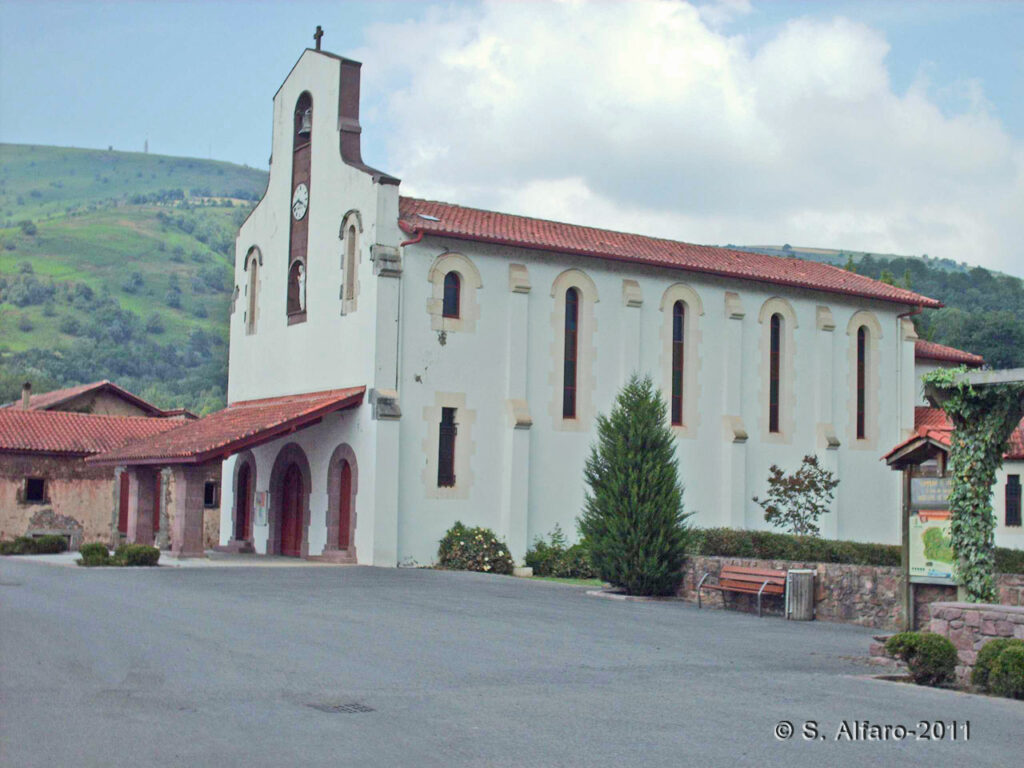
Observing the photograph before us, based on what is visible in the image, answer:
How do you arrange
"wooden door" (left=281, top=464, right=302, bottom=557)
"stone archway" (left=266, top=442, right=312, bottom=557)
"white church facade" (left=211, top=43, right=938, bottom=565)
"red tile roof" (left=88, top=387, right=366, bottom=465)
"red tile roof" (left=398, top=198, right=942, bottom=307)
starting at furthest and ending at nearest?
"wooden door" (left=281, top=464, right=302, bottom=557) → "stone archway" (left=266, top=442, right=312, bottom=557) → "red tile roof" (left=398, top=198, right=942, bottom=307) → "white church facade" (left=211, top=43, right=938, bottom=565) → "red tile roof" (left=88, top=387, right=366, bottom=465)

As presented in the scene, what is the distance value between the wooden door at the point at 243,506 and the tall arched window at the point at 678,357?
1273 centimetres

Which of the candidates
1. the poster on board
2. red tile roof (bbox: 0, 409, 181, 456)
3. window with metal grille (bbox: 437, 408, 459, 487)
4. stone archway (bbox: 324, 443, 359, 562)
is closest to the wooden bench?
the poster on board

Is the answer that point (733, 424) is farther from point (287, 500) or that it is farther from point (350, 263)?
point (287, 500)

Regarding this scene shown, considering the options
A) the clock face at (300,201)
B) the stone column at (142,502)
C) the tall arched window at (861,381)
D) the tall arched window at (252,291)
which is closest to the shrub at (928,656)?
the stone column at (142,502)

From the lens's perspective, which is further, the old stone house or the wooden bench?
the old stone house

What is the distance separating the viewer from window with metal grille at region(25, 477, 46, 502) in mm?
40312

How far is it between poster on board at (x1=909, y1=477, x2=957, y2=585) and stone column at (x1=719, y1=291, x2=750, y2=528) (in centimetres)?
1829

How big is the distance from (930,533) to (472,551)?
15058 mm

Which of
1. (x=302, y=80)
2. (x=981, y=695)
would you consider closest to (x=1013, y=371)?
(x=981, y=695)

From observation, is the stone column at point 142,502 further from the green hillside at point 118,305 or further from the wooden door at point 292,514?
the green hillside at point 118,305

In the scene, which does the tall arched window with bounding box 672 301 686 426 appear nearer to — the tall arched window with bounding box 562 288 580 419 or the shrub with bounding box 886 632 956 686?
the tall arched window with bounding box 562 288 580 419

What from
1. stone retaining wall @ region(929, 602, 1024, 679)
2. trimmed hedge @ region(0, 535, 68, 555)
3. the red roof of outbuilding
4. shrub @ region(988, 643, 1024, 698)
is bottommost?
trimmed hedge @ region(0, 535, 68, 555)

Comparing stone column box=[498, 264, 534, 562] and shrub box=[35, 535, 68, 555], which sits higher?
stone column box=[498, 264, 534, 562]

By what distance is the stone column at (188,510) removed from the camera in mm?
28609
